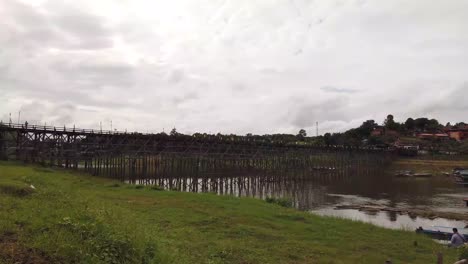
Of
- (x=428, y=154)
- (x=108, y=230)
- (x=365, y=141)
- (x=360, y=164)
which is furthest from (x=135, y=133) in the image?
(x=365, y=141)

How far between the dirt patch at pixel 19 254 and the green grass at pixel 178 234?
0.01 meters

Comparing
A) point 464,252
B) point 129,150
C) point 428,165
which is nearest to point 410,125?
point 428,165

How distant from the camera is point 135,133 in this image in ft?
A: 144

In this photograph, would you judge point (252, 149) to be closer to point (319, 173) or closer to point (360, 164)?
point (319, 173)

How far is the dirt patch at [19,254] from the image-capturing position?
581 cm

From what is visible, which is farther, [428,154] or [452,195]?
[428,154]

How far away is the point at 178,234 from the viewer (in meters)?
11.9

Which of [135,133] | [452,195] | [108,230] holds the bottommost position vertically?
[452,195]

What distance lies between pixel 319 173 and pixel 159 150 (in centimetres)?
3772

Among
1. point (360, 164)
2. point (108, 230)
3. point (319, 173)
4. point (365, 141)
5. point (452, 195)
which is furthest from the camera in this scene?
point (365, 141)

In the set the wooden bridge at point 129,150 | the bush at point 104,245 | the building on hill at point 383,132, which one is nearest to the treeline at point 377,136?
the building on hill at point 383,132

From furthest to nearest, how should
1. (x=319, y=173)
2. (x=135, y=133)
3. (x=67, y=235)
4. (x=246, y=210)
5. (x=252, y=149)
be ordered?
(x=319, y=173) → (x=252, y=149) → (x=135, y=133) → (x=246, y=210) → (x=67, y=235)

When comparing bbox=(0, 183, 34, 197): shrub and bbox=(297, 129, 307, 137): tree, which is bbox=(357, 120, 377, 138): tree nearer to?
bbox=(297, 129, 307, 137): tree

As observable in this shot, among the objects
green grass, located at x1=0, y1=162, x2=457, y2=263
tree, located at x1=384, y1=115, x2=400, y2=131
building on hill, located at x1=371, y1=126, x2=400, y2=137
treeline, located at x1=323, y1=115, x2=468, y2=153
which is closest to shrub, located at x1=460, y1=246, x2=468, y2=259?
green grass, located at x1=0, y1=162, x2=457, y2=263
